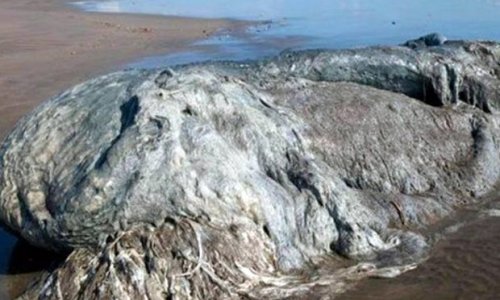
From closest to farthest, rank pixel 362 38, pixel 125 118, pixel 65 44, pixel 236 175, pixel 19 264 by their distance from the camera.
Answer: pixel 236 175
pixel 125 118
pixel 19 264
pixel 362 38
pixel 65 44

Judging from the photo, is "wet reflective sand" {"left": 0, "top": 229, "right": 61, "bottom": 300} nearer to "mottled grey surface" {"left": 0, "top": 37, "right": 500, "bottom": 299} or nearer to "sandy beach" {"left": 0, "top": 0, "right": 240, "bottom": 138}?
"mottled grey surface" {"left": 0, "top": 37, "right": 500, "bottom": 299}

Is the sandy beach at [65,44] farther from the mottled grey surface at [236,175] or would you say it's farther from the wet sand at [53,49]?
the mottled grey surface at [236,175]

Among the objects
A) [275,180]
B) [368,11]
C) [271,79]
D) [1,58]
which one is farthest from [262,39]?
[275,180]

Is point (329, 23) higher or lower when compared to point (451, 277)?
higher

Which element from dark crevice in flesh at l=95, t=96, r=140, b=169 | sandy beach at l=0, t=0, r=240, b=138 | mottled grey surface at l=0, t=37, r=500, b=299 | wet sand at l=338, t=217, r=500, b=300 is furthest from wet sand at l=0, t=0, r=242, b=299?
wet sand at l=338, t=217, r=500, b=300

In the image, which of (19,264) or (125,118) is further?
(19,264)

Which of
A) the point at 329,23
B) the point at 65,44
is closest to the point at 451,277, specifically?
the point at 65,44

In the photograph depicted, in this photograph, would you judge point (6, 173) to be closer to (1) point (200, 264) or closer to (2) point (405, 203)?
(1) point (200, 264)

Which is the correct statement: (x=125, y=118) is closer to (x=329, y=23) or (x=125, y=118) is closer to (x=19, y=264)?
(x=19, y=264)
